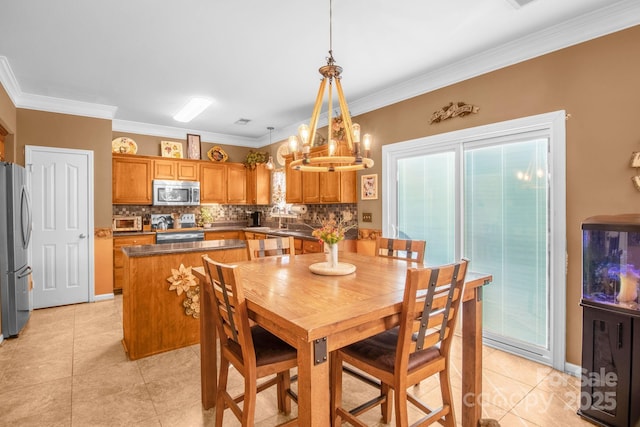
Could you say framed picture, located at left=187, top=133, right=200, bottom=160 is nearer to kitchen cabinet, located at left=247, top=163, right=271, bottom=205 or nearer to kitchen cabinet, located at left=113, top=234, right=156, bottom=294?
kitchen cabinet, located at left=247, top=163, right=271, bottom=205

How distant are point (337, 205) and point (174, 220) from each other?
3.05 m

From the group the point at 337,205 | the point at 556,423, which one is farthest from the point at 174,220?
the point at 556,423

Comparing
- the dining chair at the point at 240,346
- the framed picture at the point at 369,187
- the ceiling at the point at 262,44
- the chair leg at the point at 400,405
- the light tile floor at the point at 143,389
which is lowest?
the light tile floor at the point at 143,389

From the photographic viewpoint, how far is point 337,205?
4.74 metres

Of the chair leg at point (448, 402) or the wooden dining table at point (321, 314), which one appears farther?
the chair leg at point (448, 402)

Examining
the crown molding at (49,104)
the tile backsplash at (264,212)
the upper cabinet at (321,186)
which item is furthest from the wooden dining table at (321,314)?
the crown molding at (49,104)

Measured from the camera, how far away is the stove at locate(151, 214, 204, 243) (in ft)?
16.8

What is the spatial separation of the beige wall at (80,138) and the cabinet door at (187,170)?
3.76ft

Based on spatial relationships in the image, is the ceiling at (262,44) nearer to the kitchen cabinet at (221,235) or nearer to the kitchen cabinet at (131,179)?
the kitchen cabinet at (131,179)

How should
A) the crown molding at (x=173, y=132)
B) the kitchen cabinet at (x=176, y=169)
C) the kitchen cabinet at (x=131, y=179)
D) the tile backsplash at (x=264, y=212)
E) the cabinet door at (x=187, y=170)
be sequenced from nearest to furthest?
the tile backsplash at (x=264, y=212)
the kitchen cabinet at (x=131, y=179)
the crown molding at (x=173, y=132)
the kitchen cabinet at (x=176, y=169)
the cabinet door at (x=187, y=170)

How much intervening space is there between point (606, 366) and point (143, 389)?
3.03 meters

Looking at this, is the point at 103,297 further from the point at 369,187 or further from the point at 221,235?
the point at 369,187

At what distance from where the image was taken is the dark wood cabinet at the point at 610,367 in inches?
72.3

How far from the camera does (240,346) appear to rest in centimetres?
163
